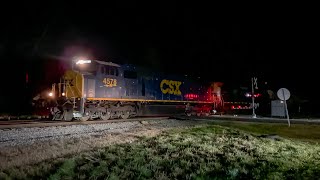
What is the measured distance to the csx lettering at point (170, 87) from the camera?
24.0 metres

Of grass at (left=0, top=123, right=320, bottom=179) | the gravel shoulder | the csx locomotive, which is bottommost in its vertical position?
grass at (left=0, top=123, right=320, bottom=179)

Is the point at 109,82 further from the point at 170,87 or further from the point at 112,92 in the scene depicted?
the point at 170,87

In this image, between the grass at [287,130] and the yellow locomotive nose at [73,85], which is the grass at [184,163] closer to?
the grass at [287,130]

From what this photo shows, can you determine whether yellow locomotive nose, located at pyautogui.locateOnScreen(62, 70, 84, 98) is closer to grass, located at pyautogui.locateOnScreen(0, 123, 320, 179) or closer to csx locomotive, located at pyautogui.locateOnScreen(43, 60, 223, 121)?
csx locomotive, located at pyautogui.locateOnScreen(43, 60, 223, 121)

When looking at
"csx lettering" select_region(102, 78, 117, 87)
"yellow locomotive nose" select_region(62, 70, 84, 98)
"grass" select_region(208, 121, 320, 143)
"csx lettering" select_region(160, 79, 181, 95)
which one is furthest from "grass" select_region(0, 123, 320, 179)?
"csx lettering" select_region(160, 79, 181, 95)

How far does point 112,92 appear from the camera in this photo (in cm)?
1930

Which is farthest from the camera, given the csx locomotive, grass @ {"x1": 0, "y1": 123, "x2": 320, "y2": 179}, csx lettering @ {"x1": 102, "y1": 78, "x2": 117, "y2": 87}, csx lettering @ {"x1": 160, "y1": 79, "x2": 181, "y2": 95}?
csx lettering @ {"x1": 160, "y1": 79, "x2": 181, "y2": 95}

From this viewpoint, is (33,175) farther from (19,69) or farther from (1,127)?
(19,69)

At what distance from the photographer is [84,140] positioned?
1089cm

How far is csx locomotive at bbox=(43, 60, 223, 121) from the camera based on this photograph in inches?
687

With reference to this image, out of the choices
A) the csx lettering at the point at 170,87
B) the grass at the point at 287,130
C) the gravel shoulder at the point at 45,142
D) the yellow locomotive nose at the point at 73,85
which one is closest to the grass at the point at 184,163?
the gravel shoulder at the point at 45,142

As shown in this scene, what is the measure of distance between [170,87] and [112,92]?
6.82m

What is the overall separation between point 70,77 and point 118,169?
38.9 ft

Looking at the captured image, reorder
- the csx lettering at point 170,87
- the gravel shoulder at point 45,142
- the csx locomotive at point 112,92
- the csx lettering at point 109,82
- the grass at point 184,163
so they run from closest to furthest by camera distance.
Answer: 1. the grass at point 184,163
2. the gravel shoulder at point 45,142
3. the csx locomotive at point 112,92
4. the csx lettering at point 109,82
5. the csx lettering at point 170,87
